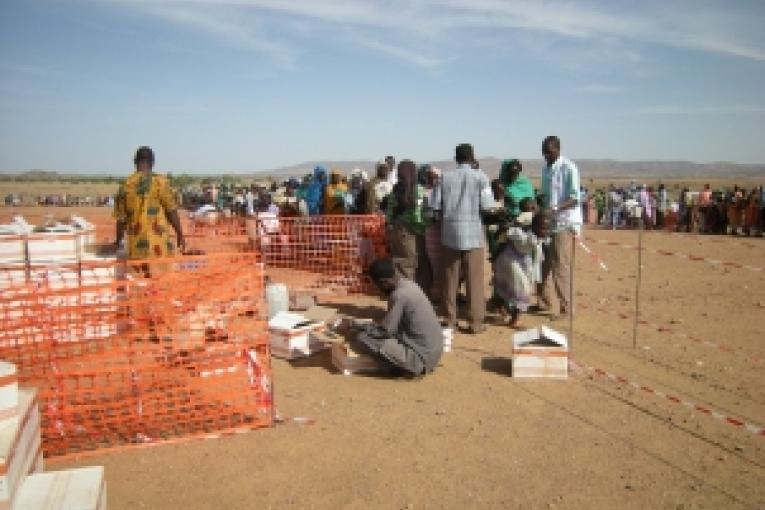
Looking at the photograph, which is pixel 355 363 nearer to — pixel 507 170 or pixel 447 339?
pixel 447 339

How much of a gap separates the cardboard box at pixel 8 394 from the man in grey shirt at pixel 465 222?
4995mm

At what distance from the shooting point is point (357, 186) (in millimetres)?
12742

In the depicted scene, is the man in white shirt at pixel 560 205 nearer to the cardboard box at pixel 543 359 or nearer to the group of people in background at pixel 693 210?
the cardboard box at pixel 543 359

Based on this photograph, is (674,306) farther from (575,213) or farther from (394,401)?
(394,401)

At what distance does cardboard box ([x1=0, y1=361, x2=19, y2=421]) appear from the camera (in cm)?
319

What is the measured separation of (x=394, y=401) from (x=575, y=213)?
380 cm

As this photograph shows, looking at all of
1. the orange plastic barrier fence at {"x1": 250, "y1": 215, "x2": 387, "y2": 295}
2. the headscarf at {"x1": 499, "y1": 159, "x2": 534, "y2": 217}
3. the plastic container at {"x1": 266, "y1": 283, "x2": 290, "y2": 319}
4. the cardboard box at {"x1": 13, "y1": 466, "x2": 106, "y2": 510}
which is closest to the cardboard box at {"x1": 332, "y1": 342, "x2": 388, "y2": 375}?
the plastic container at {"x1": 266, "y1": 283, "x2": 290, "y2": 319}

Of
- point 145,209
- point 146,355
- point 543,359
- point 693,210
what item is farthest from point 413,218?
point 693,210

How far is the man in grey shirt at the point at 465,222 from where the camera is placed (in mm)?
7168

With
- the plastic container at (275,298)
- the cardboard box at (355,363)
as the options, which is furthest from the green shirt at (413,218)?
the cardboard box at (355,363)

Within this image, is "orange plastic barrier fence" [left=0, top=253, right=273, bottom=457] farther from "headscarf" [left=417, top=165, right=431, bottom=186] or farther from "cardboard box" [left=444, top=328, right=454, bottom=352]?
"headscarf" [left=417, top=165, right=431, bottom=186]

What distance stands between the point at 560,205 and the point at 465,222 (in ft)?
4.79

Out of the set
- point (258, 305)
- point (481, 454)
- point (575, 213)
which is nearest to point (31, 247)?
point (258, 305)

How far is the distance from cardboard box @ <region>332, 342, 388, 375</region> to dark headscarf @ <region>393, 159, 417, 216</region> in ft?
8.46
